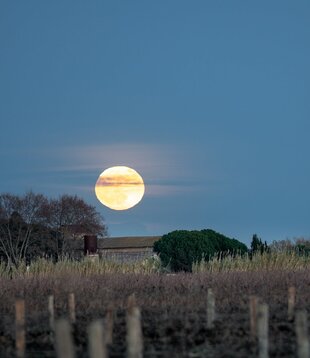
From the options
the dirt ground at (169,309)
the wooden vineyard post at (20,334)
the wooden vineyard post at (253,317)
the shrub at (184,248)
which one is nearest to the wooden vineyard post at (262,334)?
the dirt ground at (169,309)

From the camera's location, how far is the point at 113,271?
84.1 ft

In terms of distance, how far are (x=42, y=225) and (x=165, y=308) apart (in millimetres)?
41989

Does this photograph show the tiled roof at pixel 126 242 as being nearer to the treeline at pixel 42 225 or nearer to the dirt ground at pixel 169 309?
the treeline at pixel 42 225

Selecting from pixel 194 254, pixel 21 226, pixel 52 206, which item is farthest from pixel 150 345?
pixel 52 206

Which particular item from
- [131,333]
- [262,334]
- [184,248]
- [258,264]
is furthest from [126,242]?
[131,333]

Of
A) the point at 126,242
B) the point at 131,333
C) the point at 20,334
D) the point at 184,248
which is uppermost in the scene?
the point at 126,242

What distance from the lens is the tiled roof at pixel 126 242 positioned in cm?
6175

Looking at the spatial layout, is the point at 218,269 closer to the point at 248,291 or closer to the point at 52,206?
the point at 248,291

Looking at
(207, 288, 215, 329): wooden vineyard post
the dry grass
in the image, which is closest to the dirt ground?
(207, 288, 215, 329): wooden vineyard post

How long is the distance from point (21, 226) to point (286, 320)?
43112mm

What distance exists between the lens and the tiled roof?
61750mm

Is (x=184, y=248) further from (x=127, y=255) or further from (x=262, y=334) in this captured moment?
(x=262, y=334)

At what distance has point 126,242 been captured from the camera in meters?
64.1

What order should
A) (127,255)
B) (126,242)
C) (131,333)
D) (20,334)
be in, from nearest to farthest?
(131,333), (20,334), (127,255), (126,242)
